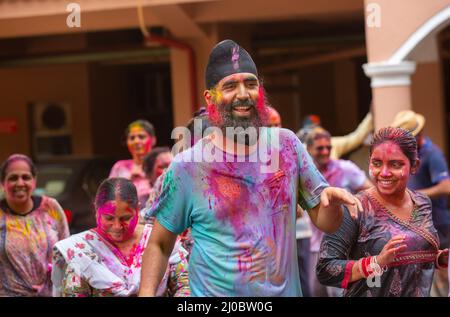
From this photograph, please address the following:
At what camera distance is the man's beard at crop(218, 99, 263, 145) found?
4.14 meters

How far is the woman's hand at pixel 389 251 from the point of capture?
447 centimetres

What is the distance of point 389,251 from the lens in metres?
4.47

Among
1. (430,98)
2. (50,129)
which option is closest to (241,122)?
(430,98)

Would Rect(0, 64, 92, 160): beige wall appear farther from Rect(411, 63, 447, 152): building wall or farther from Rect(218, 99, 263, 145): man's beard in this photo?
Rect(218, 99, 263, 145): man's beard

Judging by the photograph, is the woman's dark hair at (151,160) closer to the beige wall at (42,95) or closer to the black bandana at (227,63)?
the black bandana at (227,63)

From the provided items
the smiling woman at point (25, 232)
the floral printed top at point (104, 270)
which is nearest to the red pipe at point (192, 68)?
the smiling woman at point (25, 232)

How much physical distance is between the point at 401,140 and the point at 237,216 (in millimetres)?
1102

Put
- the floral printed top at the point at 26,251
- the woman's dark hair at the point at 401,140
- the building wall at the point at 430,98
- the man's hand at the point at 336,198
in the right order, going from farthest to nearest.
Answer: the building wall at the point at 430,98 → the floral printed top at the point at 26,251 → the woman's dark hair at the point at 401,140 → the man's hand at the point at 336,198

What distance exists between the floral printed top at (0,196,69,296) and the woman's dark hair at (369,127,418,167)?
2507 mm

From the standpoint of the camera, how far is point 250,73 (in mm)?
4230

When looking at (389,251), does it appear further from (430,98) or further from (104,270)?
(430,98)

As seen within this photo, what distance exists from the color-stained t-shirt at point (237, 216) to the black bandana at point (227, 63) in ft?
0.88

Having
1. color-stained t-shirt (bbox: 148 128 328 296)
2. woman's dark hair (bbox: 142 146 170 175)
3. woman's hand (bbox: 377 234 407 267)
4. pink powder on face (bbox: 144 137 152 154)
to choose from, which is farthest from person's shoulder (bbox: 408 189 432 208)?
pink powder on face (bbox: 144 137 152 154)
